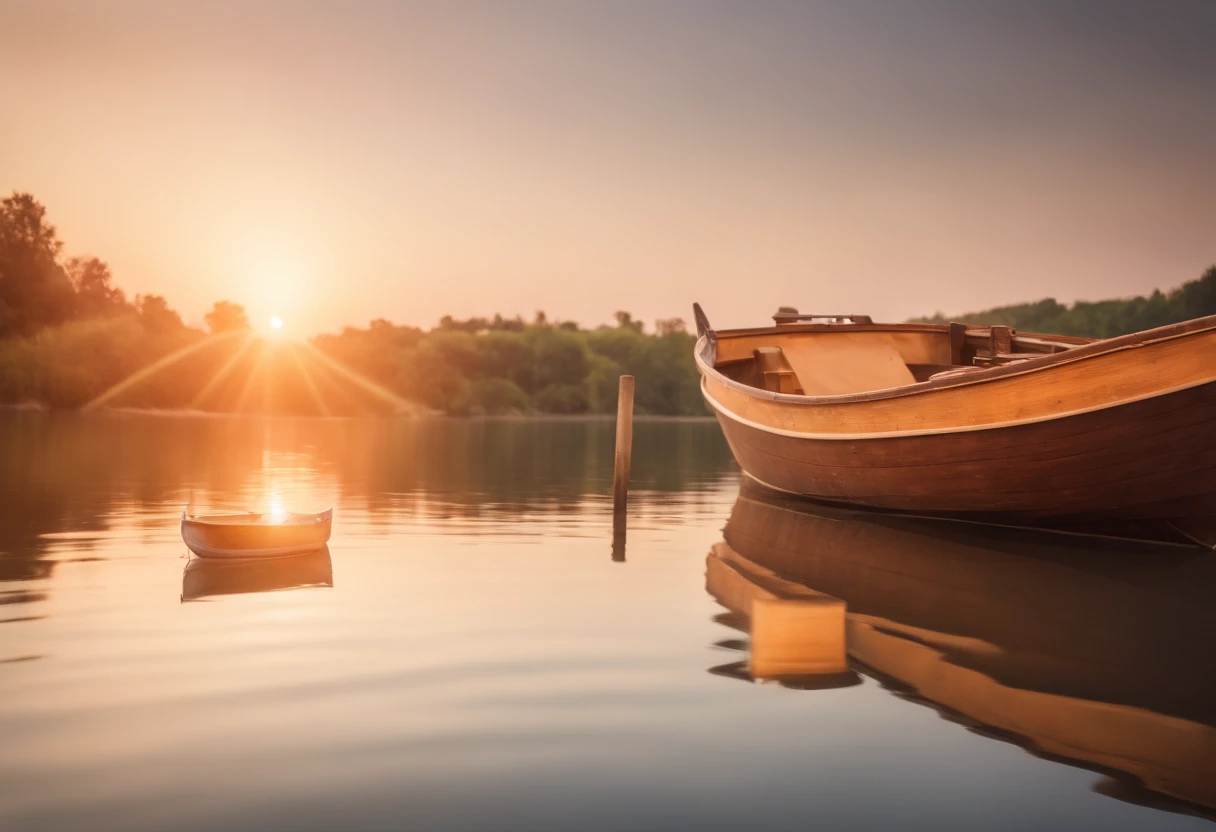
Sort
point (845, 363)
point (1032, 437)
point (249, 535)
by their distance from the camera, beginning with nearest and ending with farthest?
point (249, 535) < point (1032, 437) < point (845, 363)

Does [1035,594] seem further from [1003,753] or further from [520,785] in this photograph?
[520,785]

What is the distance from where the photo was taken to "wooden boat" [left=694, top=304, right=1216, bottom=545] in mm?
9625

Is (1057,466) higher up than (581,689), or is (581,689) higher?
(1057,466)

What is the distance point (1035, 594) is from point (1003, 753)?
4.33 metres

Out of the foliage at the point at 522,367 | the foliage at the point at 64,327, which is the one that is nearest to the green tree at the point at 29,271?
the foliage at the point at 64,327

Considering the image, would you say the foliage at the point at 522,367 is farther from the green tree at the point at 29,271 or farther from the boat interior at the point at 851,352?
the boat interior at the point at 851,352

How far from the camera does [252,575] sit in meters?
8.91

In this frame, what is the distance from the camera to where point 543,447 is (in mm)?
34438

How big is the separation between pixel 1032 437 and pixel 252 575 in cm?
759

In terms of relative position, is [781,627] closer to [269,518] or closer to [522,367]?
[269,518]

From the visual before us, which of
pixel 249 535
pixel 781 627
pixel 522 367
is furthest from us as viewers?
pixel 522 367

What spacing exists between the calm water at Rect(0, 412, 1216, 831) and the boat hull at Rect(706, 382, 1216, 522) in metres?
0.50

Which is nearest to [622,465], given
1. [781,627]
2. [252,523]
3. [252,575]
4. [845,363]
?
[252,523]

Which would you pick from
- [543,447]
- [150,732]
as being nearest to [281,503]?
[150,732]
